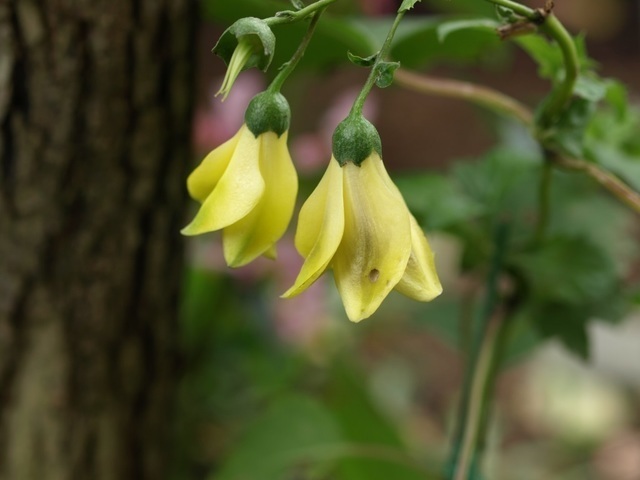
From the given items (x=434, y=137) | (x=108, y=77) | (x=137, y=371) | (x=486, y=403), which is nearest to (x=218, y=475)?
(x=137, y=371)

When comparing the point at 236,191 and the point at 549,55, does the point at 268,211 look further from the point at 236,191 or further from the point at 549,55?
the point at 549,55

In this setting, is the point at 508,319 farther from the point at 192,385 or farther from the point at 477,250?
the point at 192,385

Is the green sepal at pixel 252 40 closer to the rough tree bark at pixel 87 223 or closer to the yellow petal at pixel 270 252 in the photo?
the yellow petal at pixel 270 252

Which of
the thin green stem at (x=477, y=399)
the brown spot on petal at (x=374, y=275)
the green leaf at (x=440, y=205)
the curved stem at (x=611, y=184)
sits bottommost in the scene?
the thin green stem at (x=477, y=399)

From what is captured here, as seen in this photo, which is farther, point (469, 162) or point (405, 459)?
point (405, 459)

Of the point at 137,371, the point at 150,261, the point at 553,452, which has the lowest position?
the point at 553,452

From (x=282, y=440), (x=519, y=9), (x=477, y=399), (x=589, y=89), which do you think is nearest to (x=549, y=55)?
(x=589, y=89)

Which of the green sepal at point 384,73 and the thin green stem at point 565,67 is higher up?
the green sepal at point 384,73

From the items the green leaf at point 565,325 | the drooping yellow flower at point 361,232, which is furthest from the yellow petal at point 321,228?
the green leaf at point 565,325
